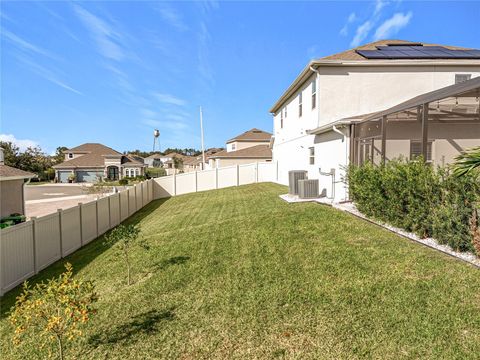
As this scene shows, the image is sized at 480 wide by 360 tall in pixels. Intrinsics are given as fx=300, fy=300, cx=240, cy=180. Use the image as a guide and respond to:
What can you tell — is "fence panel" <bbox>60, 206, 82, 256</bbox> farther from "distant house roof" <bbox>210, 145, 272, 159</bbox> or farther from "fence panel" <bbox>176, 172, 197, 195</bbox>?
"distant house roof" <bbox>210, 145, 272, 159</bbox>

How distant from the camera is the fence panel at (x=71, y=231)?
9.10 metres

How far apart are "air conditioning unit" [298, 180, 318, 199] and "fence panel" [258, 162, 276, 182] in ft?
40.0

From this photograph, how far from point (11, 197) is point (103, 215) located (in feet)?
16.3

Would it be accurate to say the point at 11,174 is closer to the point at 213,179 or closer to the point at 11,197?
the point at 11,197

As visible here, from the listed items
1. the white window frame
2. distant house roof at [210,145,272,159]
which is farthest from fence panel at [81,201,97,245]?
distant house roof at [210,145,272,159]

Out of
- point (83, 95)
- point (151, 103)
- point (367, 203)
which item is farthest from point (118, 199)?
point (151, 103)

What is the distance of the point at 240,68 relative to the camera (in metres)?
22.4

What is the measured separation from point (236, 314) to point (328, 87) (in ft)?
40.2

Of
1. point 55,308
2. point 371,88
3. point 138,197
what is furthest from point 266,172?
point 55,308

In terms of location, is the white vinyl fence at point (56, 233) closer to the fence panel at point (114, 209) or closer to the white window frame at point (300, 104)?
the fence panel at point (114, 209)

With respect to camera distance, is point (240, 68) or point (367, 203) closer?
point (367, 203)

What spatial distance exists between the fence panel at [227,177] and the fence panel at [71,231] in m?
17.0

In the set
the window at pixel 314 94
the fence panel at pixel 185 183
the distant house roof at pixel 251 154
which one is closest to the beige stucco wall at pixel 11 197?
the fence panel at pixel 185 183

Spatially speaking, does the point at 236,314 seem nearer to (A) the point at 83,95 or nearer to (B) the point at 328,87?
(B) the point at 328,87
